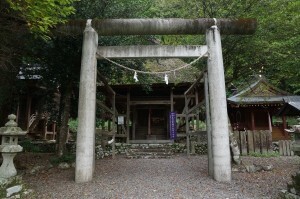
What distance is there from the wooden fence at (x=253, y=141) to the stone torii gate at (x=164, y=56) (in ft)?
19.2

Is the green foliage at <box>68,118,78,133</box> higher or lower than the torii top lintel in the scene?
lower

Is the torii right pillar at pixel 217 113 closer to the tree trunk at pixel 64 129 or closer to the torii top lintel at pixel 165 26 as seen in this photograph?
the torii top lintel at pixel 165 26

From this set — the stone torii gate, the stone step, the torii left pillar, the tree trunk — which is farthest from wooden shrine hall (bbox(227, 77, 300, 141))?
the torii left pillar

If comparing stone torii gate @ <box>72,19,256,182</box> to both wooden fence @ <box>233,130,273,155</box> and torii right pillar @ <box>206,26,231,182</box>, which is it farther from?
wooden fence @ <box>233,130,273,155</box>

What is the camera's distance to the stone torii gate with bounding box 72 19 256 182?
5.87 meters

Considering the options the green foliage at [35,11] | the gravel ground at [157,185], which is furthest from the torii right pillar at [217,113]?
the green foliage at [35,11]

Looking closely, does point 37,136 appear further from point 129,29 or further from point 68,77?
point 129,29

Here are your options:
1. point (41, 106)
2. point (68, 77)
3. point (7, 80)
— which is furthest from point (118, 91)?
point (7, 80)

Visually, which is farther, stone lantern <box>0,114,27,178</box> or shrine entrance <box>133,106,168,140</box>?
shrine entrance <box>133,106,168,140</box>

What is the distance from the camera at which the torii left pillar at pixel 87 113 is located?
5.75m

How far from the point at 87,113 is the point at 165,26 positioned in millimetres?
3380

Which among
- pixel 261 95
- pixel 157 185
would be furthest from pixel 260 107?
pixel 157 185

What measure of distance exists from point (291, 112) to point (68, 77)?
12.4 m

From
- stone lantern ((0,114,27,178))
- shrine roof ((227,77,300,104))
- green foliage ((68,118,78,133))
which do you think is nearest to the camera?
stone lantern ((0,114,27,178))
